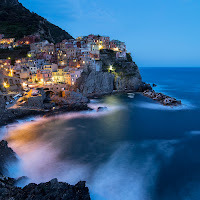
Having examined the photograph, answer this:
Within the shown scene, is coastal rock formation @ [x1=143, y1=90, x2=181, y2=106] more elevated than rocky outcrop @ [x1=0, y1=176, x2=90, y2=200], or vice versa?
coastal rock formation @ [x1=143, y1=90, x2=181, y2=106]

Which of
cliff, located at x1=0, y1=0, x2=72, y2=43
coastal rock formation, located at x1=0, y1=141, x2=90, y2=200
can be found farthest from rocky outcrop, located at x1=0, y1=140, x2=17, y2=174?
cliff, located at x1=0, y1=0, x2=72, y2=43

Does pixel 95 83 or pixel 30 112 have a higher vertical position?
pixel 95 83

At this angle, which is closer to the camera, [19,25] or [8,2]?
[19,25]

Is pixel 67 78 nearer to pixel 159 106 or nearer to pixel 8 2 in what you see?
pixel 159 106

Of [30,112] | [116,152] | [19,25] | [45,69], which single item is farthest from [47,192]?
[19,25]

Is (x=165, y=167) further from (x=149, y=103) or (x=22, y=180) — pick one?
(x=149, y=103)

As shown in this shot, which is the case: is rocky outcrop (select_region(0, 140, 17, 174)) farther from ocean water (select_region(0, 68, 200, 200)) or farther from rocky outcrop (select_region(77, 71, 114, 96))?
rocky outcrop (select_region(77, 71, 114, 96))

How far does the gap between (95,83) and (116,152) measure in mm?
24591

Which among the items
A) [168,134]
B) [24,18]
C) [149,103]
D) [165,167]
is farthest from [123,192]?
[24,18]

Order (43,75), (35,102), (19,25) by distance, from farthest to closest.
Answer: (19,25)
(43,75)
(35,102)

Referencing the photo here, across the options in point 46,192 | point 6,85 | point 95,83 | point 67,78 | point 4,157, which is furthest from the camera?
point 95,83

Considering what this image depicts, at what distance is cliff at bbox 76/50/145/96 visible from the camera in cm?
3692

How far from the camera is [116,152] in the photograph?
52.3ft

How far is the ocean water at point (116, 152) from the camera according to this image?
11633 mm
